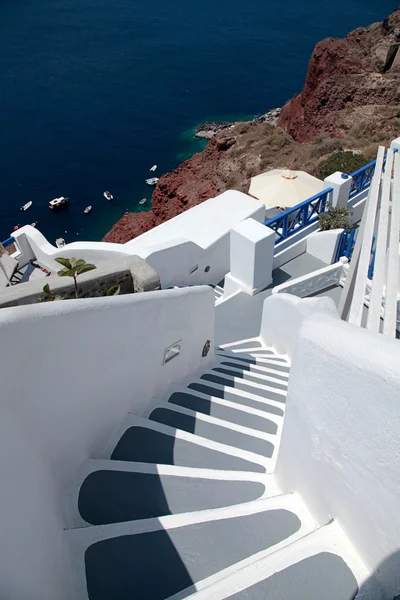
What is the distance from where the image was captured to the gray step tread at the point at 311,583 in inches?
104

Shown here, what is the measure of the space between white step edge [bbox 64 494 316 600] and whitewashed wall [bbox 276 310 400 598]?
0.72 feet

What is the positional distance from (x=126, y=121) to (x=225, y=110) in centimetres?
1084

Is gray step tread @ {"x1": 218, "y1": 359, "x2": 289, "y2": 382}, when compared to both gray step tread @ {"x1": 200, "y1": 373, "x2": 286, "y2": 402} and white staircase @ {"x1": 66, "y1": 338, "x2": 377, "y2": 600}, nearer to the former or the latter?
gray step tread @ {"x1": 200, "y1": 373, "x2": 286, "y2": 402}

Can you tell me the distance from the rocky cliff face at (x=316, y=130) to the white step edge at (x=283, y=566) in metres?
18.0

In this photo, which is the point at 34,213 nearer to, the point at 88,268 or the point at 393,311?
the point at 88,268

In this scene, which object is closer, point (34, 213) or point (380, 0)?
point (34, 213)

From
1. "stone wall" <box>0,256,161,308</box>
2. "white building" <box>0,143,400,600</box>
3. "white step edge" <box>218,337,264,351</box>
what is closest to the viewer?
"white building" <box>0,143,400,600</box>

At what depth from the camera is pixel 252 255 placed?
10.4 meters

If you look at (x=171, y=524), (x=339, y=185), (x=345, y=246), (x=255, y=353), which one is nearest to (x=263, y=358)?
(x=255, y=353)

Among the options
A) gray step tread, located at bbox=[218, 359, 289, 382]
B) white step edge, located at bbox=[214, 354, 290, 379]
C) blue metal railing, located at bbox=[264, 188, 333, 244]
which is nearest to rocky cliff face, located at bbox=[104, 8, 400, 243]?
blue metal railing, located at bbox=[264, 188, 333, 244]

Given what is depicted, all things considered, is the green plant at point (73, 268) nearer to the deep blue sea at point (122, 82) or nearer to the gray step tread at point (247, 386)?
the gray step tread at point (247, 386)

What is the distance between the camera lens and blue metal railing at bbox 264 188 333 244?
11.3 meters

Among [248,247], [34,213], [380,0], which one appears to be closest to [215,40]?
[380,0]

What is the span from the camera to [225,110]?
4834 cm
